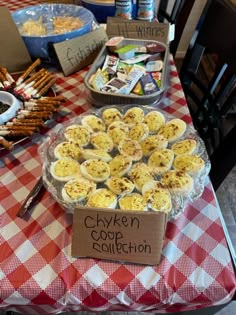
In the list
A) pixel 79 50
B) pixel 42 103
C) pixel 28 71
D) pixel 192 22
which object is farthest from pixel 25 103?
pixel 192 22

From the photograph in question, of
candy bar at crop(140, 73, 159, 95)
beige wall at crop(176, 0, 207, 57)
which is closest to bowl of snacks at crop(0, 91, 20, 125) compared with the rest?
candy bar at crop(140, 73, 159, 95)

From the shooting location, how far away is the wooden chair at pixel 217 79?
0.83 meters

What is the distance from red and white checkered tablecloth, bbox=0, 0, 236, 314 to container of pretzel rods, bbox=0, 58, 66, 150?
0.21 meters

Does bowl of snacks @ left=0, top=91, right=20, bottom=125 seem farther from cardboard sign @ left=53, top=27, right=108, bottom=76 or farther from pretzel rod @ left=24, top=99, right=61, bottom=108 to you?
cardboard sign @ left=53, top=27, right=108, bottom=76

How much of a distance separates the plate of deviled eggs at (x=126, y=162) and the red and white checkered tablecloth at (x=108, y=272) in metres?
0.05

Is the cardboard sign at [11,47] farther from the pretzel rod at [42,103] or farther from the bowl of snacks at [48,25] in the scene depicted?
the pretzel rod at [42,103]

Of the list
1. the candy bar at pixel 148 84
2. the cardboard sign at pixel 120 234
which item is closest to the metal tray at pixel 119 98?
the candy bar at pixel 148 84

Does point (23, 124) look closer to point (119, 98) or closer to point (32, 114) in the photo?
point (32, 114)

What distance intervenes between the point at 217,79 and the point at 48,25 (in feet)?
2.18

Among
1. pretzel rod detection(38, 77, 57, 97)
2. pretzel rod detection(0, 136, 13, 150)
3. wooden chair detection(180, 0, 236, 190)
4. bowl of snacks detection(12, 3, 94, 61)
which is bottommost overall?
wooden chair detection(180, 0, 236, 190)

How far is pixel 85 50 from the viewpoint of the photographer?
3.19 ft

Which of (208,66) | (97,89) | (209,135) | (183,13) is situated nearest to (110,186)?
(97,89)

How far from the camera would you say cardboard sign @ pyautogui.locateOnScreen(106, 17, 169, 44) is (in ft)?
3.34

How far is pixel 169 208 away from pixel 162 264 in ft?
0.32
